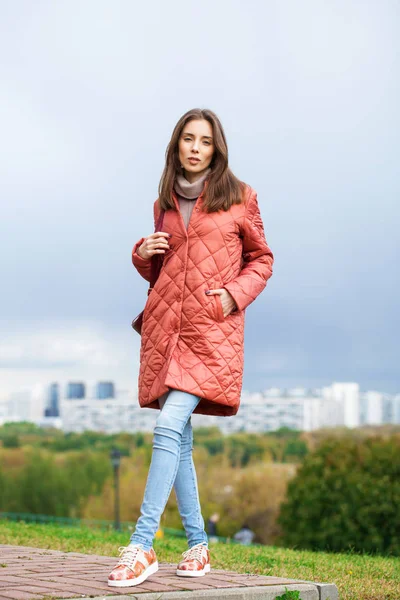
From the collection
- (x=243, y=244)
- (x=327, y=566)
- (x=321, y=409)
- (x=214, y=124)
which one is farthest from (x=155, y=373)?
(x=321, y=409)

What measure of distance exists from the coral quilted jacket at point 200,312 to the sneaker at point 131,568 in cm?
67

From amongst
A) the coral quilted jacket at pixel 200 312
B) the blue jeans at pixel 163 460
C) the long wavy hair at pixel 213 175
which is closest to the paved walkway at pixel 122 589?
the blue jeans at pixel 163 460

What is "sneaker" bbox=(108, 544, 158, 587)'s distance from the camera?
12.5 ft

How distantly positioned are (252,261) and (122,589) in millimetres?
1623

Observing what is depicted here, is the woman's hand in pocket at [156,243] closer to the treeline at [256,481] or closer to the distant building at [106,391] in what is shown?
the treeline at [256,481]

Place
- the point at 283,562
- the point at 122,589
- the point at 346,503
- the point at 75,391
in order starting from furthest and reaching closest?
1. the point at 75,391
2. the point at 346,503
3. the point at 283,562
4. the point at 122,589

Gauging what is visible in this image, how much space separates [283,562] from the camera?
18.1 ft

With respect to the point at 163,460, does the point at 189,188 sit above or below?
above

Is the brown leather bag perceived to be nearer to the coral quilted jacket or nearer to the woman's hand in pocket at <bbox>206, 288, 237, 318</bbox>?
the coral quilted jacket

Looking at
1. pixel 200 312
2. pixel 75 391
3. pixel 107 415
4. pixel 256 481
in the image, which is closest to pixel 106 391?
pixel 75 391

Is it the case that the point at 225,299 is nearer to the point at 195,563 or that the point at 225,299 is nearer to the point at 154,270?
the point at 154,270

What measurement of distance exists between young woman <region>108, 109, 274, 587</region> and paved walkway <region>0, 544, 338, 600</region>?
0.13 metres

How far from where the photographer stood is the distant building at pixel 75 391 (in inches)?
4135

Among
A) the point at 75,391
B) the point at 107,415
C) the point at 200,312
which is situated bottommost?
the point at 200,312
